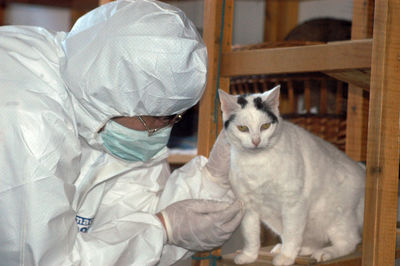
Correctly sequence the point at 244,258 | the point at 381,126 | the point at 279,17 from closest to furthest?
1. the point at 381,126
2. the point at 244,258
3. the point at 279,17

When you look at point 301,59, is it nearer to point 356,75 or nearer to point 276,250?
point 356,75

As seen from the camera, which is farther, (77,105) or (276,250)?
(276,250)

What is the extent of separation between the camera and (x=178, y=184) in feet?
4.43

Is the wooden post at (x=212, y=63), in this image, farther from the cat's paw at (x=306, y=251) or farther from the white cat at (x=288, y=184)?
the cat's paw at (x=306, y=251)

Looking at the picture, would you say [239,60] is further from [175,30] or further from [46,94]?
[46,94]

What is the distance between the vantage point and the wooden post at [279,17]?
2982 mm

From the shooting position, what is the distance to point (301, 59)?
1103 millimetres

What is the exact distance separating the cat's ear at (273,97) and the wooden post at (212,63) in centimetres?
17

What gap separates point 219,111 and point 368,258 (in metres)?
0.54

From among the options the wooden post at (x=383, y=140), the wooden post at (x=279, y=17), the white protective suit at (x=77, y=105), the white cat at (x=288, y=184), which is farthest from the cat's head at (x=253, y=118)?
the wooden post at (x=279, y=17)

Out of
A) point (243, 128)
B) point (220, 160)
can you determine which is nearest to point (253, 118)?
point (243, 128)

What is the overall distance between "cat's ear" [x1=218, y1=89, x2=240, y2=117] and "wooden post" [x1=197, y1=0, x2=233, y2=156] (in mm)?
81

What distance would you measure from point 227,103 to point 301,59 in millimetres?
205

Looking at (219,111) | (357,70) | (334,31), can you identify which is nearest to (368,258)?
(357,70)
